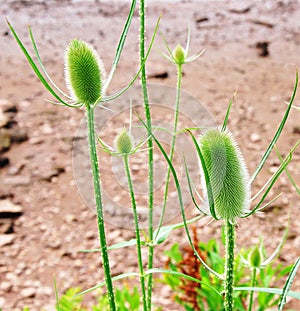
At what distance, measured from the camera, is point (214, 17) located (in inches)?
170

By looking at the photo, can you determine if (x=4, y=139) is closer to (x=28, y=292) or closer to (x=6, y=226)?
(x=6, y=226)

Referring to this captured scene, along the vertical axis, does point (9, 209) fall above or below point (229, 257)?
below

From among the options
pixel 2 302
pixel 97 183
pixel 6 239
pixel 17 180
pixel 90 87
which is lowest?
pixel 2 302

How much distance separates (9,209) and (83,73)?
1702 millimetres

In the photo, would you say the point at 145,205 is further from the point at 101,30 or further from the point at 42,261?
the point at 101,30

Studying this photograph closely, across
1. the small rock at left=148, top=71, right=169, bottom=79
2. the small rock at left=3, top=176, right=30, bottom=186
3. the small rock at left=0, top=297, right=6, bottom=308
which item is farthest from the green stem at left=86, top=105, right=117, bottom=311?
the small rock at left=148, top=71, right=169, bottom=79

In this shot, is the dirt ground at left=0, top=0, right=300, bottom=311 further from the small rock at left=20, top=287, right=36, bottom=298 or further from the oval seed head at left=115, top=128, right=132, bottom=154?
the oval seed head at left=115, top=128, right=132, bottom=154

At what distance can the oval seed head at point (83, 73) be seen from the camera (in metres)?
0.83

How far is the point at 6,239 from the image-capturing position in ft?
7.49

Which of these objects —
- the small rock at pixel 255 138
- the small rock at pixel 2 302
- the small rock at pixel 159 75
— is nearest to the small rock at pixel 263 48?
the small rock at pixel 159 75

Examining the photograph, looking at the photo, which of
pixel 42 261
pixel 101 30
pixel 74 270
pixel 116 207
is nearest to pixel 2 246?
pixel 42 261

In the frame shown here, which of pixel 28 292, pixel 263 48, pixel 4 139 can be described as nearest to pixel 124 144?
pixel 28 292

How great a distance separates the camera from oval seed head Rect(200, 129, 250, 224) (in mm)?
690

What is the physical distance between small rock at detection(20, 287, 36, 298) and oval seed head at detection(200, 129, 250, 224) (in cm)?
151
